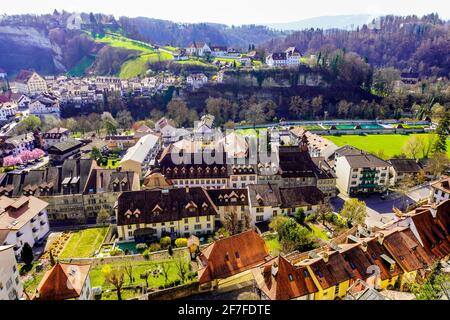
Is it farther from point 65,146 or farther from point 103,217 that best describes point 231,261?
point 65,146

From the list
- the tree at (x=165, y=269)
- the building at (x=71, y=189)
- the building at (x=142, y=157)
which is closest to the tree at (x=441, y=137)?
the building at (x=142, y=157)

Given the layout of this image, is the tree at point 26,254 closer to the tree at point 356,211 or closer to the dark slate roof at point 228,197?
the dark slate roof at point 228,197

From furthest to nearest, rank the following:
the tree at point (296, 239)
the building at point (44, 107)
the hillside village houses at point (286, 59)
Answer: the hillside village houses at point (286, 59), the building at point (44, 107), the tree at point (296, 239)

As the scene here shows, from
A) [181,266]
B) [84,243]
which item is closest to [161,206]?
[84,243]

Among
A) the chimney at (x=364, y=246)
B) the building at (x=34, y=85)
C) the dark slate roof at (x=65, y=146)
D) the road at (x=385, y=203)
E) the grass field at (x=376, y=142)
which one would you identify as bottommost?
the grass field at (x=376, y=142)

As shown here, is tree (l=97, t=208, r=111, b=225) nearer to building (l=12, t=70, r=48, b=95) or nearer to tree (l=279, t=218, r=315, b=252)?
tree (l=279, t=218, r=315, b=252)
